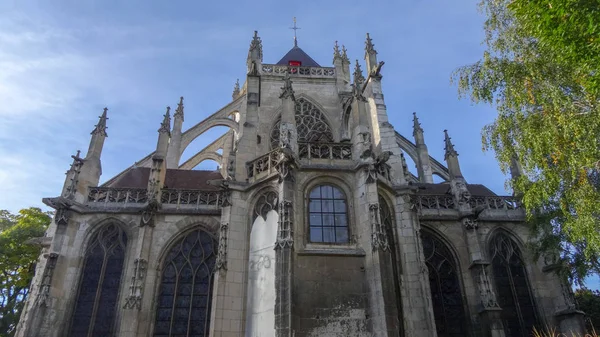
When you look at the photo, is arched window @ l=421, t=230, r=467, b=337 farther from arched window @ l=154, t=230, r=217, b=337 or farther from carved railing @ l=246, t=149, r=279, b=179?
arched window @ l=154, t=230, r=217, b=337

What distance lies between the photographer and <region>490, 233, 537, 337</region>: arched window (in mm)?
14250

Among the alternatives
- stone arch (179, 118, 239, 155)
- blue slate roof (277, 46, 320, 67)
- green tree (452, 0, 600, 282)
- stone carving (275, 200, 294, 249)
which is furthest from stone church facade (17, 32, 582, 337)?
blue slate roof (277, 46, 320, 67)

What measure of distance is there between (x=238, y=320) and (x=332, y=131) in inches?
432

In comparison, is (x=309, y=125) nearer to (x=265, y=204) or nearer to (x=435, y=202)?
(x=435, y=202)

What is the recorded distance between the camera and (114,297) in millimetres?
13602

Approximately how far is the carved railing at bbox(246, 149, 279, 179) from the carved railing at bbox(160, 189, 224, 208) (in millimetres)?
3011

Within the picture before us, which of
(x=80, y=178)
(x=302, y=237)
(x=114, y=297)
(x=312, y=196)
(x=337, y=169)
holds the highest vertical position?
(x=80, y=178)

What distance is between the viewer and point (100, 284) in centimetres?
1372

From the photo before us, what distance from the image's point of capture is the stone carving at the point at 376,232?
10.0 m

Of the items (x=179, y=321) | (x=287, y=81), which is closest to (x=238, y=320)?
(x=179, y=321)

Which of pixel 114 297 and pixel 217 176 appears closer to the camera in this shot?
pixel 114 297

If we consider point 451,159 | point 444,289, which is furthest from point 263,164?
point 451,159

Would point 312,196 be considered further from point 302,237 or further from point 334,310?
point 334,310

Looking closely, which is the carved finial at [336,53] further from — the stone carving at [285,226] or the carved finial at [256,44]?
the stone carving at [285,226]
